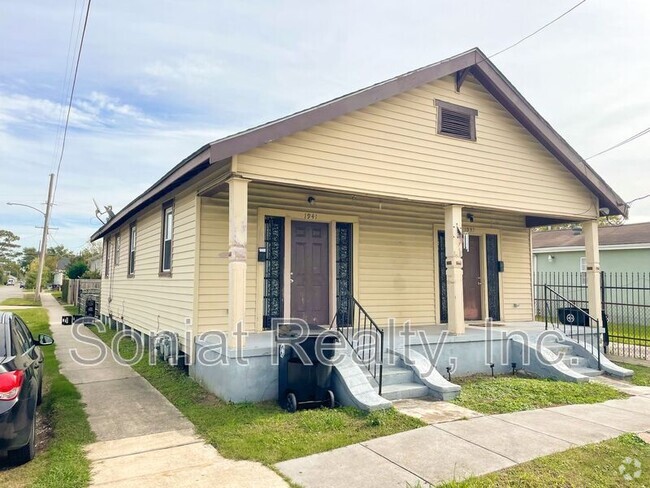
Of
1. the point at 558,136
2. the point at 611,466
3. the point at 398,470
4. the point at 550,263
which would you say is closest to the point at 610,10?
the point at 558,136

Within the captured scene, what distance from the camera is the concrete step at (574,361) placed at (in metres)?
8.15

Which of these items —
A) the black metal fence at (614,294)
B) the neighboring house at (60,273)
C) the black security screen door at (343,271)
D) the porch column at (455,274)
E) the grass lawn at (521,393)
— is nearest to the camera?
the grass lawn at (521,393)

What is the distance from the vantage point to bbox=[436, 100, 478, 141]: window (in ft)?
26.6

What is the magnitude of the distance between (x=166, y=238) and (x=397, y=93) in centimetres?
Answer: 541

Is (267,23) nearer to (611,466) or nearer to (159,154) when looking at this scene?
(611,466)

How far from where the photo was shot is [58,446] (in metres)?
4.41

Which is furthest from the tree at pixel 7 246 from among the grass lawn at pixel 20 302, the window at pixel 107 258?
the window at pixel 107 258

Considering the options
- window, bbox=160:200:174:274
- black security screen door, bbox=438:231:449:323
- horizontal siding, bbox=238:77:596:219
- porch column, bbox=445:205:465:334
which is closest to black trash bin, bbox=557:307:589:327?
horizontal siding, bbox=238:77:596:219

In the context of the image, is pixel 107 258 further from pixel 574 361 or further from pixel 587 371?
pixel 587 371

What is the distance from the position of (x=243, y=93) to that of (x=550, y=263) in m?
16.4

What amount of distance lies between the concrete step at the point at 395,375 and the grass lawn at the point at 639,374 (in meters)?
4.14

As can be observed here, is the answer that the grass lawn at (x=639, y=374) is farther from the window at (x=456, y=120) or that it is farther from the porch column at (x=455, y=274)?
the window at (x=456, y=120)

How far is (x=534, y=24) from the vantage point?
9.55 m

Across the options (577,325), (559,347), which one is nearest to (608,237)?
(577,325)
